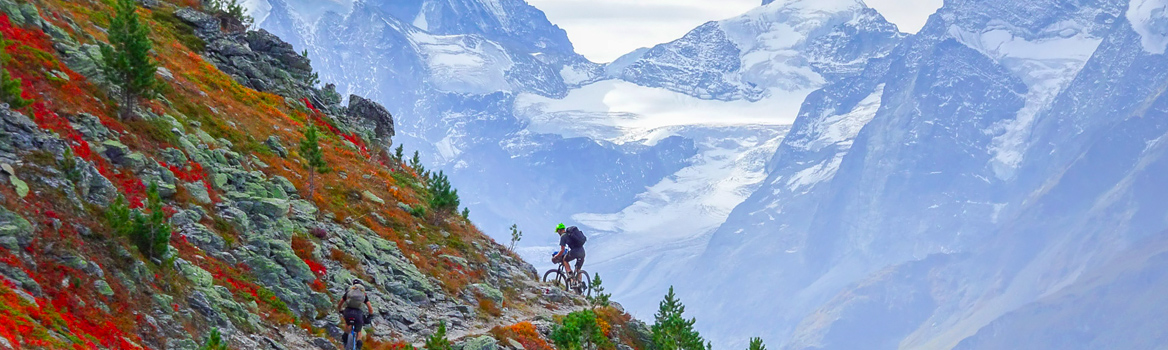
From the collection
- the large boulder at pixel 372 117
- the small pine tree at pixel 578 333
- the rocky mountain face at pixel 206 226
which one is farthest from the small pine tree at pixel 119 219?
the large boulder at pixel 372 117

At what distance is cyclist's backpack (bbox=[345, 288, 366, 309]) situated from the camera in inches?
1007

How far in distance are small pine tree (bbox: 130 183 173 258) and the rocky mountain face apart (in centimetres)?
15

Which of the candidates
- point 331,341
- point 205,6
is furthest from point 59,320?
point 205,6

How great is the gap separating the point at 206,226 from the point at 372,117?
2635 centimetres

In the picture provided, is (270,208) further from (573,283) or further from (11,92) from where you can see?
(573,283)

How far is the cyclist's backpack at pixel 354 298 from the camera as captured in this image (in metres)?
25.6

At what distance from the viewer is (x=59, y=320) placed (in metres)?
19.9

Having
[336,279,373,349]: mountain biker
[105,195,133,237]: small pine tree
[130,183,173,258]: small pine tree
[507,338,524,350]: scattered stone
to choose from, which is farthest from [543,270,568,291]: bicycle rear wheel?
[105,195,133,237]: small pine tree

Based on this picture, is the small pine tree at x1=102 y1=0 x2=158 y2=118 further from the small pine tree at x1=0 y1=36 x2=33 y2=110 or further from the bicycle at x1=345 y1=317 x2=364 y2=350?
the bicycle at x1=345 y1=317 x2=364 y2=350

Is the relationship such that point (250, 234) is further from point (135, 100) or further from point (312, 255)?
point (135, 100)

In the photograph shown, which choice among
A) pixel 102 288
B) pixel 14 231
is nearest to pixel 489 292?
pixel 102 288

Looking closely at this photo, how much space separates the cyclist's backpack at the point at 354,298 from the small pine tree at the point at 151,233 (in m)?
4.09

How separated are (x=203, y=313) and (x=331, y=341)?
375 cm

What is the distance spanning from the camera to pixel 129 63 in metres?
28.1
